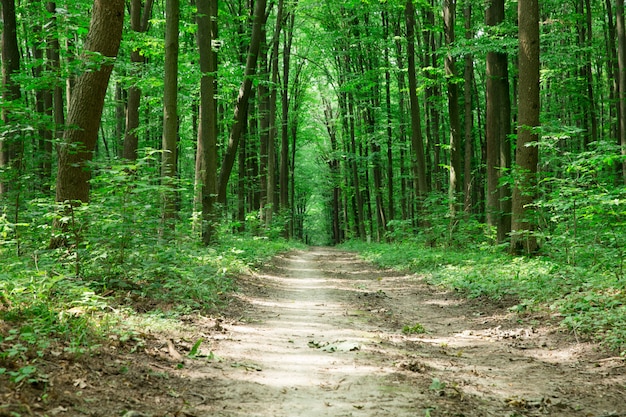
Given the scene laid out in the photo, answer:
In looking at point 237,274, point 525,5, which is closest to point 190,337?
point 237,274

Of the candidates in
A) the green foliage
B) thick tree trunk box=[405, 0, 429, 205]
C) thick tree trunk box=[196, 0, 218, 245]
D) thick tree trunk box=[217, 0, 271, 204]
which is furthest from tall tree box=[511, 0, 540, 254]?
thick tree trunk box=[217, 0, 271, 204]

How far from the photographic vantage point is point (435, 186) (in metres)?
25.0

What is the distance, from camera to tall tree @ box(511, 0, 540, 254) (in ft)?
34.9

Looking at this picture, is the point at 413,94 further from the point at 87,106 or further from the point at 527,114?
the point at 87,106

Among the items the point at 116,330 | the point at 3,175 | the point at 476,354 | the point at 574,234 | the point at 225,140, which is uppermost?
the point at 225,140

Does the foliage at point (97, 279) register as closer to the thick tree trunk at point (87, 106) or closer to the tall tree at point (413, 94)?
the thick tree trunk at point (87, 106)

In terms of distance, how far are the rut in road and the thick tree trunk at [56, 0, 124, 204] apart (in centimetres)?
352

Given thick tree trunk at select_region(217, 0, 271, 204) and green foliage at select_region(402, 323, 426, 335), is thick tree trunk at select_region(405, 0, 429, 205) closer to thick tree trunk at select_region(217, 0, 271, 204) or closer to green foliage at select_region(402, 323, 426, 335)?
thick tree trunk at select_region(217, 0, 271, 204)

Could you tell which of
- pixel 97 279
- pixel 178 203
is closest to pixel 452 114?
pixel 178 203

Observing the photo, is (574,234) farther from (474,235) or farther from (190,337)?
(474,235)

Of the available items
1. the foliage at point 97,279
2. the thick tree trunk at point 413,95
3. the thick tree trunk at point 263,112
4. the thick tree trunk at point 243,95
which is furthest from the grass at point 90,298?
the thick tree trunk at point 263,112

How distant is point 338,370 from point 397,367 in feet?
2.04

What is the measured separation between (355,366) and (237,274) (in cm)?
711

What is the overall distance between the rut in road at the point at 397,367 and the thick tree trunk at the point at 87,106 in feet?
11.5
